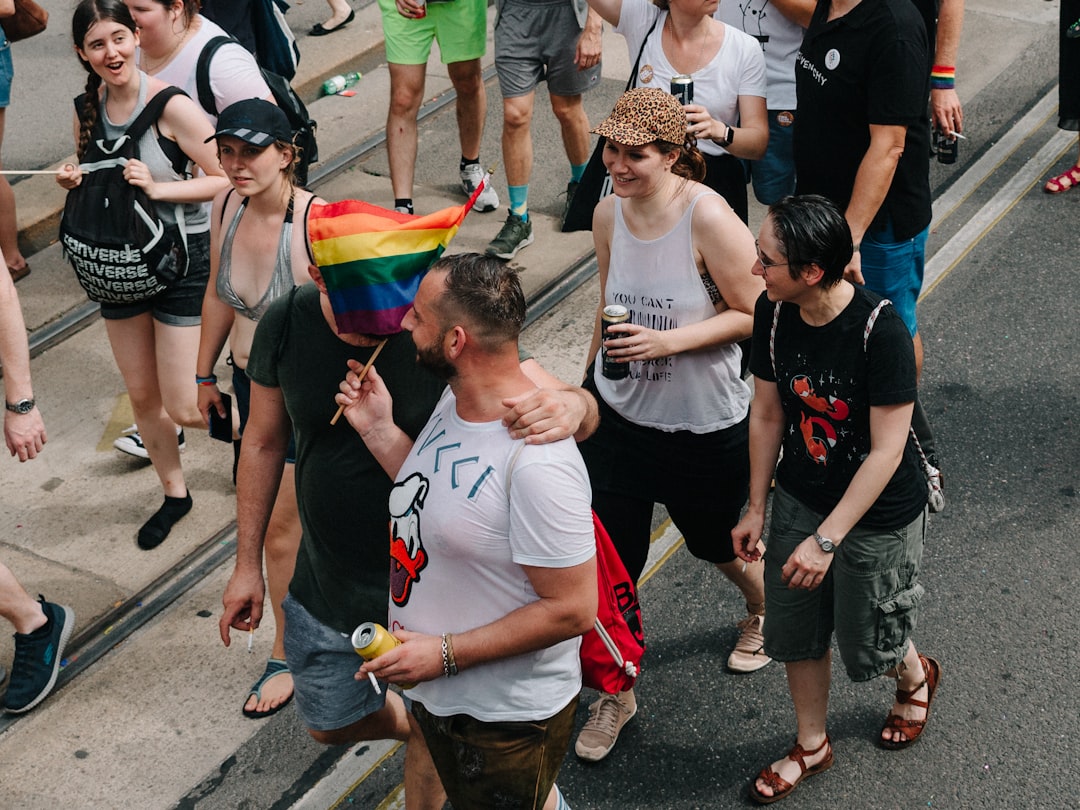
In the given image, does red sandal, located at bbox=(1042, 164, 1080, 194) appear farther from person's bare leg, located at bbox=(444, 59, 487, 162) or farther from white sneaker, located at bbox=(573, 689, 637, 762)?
white sneaker, located at bbox=(573, 689, 637, 762)

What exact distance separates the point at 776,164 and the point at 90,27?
121 inches

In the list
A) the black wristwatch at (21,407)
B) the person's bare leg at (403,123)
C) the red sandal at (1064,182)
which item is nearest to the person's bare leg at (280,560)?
the black wristwatch at (21,407)

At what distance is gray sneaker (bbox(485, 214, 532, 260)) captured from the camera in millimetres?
7453

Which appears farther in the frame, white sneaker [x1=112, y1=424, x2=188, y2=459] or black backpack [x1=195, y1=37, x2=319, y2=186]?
white sneaker [x1=112, y1=424, x2=188, y2=459]

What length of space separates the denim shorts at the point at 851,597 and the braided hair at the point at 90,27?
118 inches

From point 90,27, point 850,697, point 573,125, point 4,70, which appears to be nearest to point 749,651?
point 850,697

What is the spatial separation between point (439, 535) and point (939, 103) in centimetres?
382

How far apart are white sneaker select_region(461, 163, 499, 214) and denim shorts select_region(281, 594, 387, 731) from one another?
4.51 m

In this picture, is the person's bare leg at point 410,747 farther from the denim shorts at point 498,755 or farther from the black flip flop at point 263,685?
the black flip flop at point 263,685

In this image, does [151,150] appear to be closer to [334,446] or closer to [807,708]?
[334,446]

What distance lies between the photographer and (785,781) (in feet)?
13.6

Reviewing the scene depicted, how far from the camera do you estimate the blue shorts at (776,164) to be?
6086 mm

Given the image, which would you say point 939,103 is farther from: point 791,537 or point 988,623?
point 791,537

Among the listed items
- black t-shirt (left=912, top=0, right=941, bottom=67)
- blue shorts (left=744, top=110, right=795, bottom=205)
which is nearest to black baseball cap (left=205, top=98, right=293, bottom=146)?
blue shorts (left=744, top=110, right=795, bottom=205)
